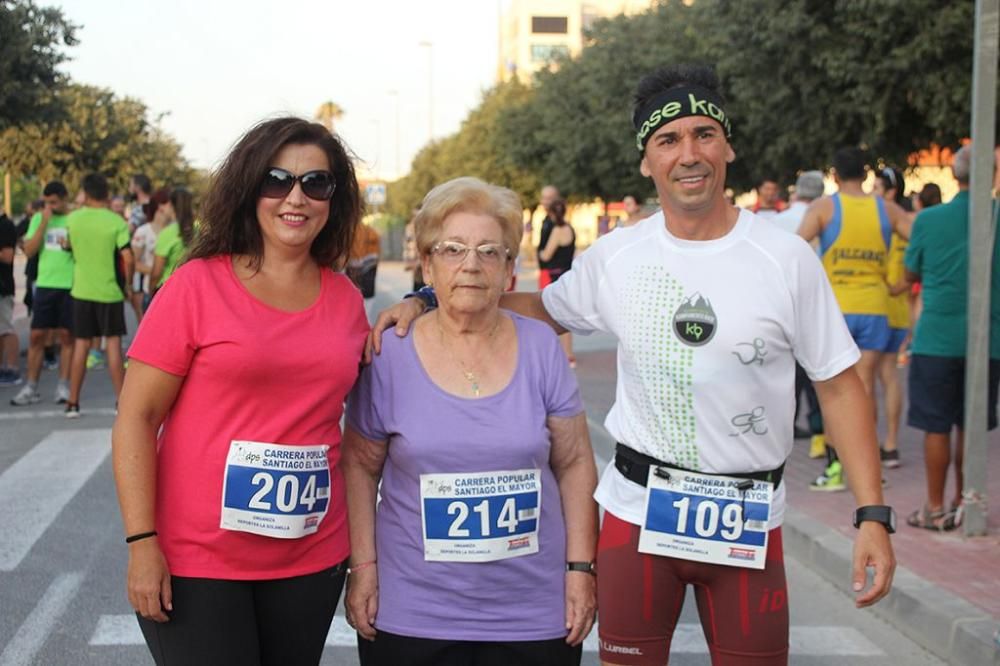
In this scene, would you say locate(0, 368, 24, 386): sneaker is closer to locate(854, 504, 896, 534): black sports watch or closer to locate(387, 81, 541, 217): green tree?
locate(854, 504, 896, 534): black sports watch

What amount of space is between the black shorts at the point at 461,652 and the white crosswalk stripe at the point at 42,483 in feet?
12.9

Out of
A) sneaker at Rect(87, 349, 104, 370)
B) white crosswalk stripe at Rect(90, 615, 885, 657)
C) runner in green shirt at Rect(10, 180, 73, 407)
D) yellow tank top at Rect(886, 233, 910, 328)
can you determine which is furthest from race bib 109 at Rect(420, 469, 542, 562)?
sneaker at Rect(87, 349, 104, 370)

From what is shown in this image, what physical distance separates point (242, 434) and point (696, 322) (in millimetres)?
1154

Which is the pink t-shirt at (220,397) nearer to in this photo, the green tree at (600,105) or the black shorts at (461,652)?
the black shorts at (461,652)

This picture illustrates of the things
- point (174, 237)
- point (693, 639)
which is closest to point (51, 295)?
point (174, 237)

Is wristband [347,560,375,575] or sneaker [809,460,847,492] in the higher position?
wristband [347,560,375,575]

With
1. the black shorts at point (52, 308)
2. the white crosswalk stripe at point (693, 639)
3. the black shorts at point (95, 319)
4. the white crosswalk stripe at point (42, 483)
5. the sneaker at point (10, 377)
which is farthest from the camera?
the sneaker at point (10, 377)

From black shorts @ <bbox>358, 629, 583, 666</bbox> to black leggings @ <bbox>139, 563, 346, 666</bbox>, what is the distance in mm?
187

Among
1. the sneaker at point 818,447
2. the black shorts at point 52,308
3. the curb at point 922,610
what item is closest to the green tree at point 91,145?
the black shorts at point 52,308

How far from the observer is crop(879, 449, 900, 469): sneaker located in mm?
8523

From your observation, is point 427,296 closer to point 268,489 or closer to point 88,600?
point 268,489

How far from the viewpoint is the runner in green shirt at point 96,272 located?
10773mm

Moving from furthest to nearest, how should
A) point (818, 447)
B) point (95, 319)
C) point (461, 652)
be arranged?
1. point (95, 319)
2. point (818, 447)
3. point (461, 652)

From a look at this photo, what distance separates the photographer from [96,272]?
10.9 m
